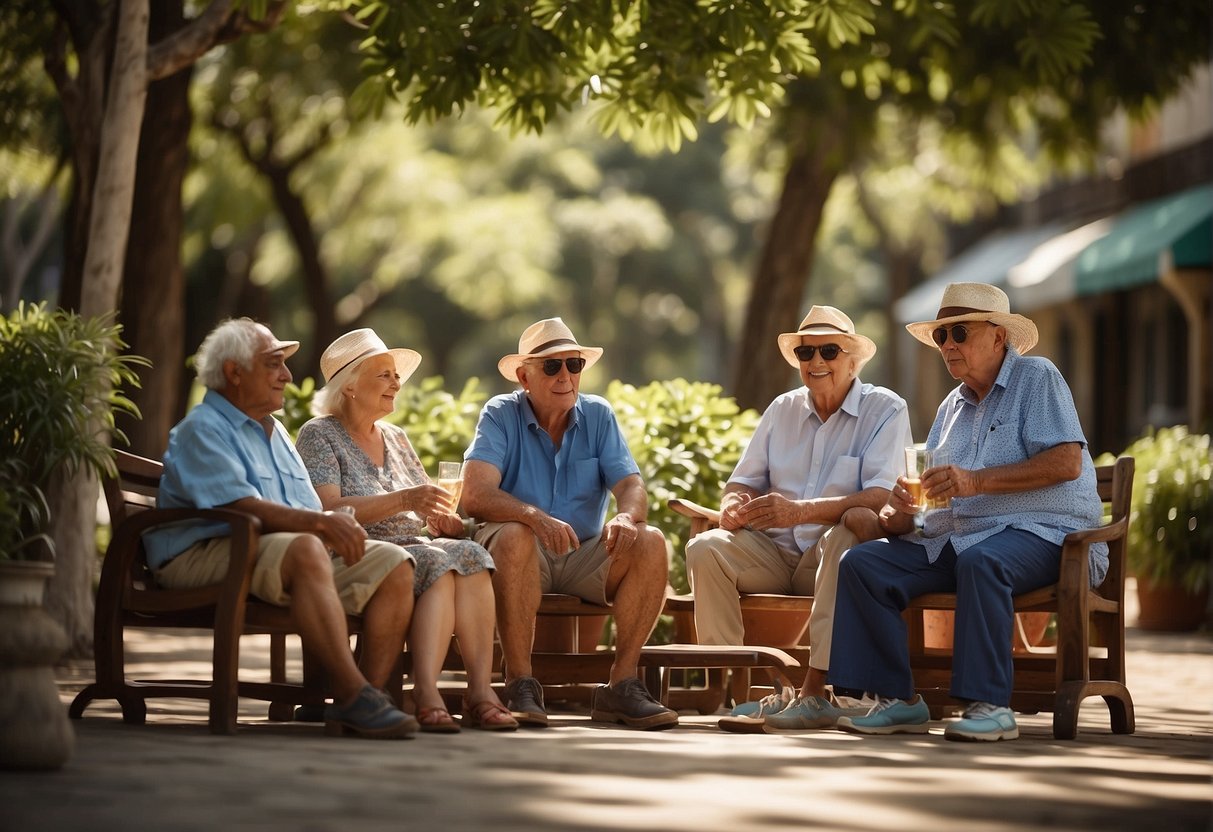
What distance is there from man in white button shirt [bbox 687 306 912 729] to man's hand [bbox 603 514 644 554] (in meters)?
0.52

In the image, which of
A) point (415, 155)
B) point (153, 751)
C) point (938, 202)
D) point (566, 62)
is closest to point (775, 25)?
point (566, 62)

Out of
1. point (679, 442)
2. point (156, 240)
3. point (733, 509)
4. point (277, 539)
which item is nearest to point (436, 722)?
point (277, 539)

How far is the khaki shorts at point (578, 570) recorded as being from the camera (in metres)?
6.97

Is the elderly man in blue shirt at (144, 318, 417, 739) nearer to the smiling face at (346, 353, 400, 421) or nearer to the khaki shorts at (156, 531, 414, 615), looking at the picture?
the khaki shorts at (156, 531, 414, 615)

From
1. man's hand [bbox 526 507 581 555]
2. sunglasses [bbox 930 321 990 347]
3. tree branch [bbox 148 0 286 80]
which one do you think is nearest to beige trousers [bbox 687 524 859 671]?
man's hand [bbox 526 507 581 555]

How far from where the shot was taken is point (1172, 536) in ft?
41.3

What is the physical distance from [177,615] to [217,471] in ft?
1.87

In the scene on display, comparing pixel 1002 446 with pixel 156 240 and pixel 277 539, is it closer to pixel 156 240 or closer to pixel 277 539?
pixel 277 539

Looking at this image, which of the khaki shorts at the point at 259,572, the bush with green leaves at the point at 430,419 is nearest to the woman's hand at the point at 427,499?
the khaki shorts at the point at 259,572

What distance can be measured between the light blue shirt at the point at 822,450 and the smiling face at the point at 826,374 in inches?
2.0

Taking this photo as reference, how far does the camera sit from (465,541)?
259 inches

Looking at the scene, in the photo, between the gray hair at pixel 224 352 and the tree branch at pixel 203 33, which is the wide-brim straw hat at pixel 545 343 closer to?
the gray hair at pixel 224 352

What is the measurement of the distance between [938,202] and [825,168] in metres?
6.55

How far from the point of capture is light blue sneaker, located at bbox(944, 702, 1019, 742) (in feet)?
20.6
